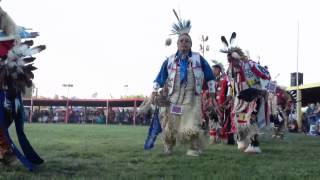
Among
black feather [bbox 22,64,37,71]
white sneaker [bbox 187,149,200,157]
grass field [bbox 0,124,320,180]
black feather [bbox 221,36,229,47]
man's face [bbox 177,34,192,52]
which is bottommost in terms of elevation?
grass field [bbox 0,124,320,180]

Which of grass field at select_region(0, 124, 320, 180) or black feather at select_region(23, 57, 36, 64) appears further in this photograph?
black feather at select_region(23, 57, 36, 64)

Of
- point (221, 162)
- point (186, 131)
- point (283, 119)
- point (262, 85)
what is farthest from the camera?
point (283, 119)

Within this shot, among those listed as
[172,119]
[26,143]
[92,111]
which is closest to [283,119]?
[172,119]

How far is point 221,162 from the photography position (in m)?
6.62

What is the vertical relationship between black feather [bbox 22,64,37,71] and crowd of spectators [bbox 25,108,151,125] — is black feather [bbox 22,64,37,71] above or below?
above

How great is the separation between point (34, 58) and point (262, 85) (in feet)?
Answer: 15.2

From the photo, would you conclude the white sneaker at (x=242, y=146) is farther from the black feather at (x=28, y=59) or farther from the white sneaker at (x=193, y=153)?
the black feather at (x=28, y=59)

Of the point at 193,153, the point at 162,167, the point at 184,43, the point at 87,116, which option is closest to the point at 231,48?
the point at 184,43

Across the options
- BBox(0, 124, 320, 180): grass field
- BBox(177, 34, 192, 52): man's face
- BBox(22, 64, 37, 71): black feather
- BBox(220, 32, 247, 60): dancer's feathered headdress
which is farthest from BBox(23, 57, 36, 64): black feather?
BBox(220, 32, 247, 60): dancer's feathered headdress

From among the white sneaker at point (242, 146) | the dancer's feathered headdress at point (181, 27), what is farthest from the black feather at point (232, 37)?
the white sneaker at point (242, 146)

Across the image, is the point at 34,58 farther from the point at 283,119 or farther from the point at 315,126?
the point at 315,126

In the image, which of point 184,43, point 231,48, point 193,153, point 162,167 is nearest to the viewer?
point 162,167

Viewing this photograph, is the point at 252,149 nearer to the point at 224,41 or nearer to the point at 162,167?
the point at 224,41

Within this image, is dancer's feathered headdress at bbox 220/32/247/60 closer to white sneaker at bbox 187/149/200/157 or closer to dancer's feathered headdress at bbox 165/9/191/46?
dancer's feathered headdress at bbox 165/9/191/46
